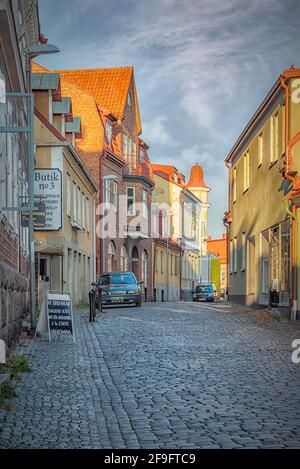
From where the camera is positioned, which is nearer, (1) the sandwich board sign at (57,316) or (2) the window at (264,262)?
(1) the sandwich board sign at (57,316)

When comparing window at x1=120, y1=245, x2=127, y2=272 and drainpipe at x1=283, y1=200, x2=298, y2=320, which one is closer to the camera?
drainpipe at x1=283, y1=200, x2=298, y2=320

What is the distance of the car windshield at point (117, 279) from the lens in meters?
31.1

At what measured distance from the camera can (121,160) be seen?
4403 centimetres

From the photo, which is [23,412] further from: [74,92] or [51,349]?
[74,92]

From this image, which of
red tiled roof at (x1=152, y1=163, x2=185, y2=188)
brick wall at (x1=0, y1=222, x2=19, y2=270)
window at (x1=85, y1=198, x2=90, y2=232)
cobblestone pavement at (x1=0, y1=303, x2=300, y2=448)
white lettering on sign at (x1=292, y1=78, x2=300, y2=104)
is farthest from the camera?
red tiled roof at (x1=152, y1=163, x2=185, y2=188)

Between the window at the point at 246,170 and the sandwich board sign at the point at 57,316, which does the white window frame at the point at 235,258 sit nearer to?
the window at the point at 246,170

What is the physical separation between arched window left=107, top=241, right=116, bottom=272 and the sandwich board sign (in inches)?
1099

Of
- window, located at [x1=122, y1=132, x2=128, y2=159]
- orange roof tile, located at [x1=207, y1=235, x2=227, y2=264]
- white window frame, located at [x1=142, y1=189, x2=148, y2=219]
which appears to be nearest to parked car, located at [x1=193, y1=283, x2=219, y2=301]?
white window frame, located at [x1=142, y1=189, x2=148, y2=219]

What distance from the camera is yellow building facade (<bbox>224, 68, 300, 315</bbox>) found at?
2031 cm

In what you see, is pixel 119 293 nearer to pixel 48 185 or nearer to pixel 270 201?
pixel 48 185

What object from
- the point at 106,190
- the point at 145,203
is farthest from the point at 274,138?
the point at 145,203

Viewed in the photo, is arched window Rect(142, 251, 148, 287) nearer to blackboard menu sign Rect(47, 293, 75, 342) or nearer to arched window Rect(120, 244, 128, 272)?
arched window Rect(120, 244, 128, 272)

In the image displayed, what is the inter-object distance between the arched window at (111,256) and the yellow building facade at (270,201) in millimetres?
9913

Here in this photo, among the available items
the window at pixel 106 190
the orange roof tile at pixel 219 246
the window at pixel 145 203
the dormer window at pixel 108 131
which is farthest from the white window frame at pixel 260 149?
the orange roof tile at pixel 219 246
